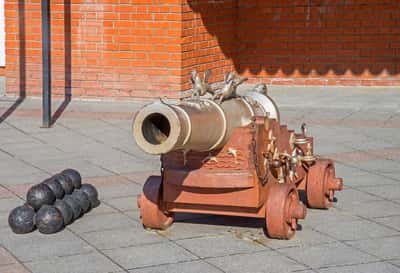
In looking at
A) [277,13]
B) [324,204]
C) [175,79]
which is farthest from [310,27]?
[324,204]

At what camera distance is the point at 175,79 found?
13.6 m

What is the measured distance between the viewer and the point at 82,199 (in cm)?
803

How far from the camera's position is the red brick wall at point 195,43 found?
13641 millimetres

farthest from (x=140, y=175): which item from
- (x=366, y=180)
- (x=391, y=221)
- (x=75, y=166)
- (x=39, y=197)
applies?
(x=391, y=221)

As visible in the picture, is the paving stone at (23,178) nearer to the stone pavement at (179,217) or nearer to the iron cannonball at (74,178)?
the stone pavement at (179,217)

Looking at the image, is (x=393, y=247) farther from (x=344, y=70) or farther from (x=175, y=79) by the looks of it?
(x=344, y=70)

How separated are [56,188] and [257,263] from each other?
6.21 feet

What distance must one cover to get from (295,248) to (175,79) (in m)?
6.63

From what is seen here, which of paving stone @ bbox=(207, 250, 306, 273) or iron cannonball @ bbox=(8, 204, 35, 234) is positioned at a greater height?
iron cannonball @ bbox=(8, 204, 35, 234)

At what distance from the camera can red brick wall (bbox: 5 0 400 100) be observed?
1364 centimetres

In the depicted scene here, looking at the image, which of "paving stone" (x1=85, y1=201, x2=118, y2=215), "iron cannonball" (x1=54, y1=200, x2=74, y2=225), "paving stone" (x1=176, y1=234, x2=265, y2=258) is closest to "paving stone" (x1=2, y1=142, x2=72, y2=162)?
"paving stone" (x1=85, y1=201, x2=118, y2=215)

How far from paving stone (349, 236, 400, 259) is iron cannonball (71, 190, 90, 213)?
2177 mm

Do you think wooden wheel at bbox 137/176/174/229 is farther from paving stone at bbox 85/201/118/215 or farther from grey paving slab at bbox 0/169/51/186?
grey paving slab at bbox 0/169/51/186

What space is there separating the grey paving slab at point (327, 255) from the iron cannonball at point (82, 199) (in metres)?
1.76
